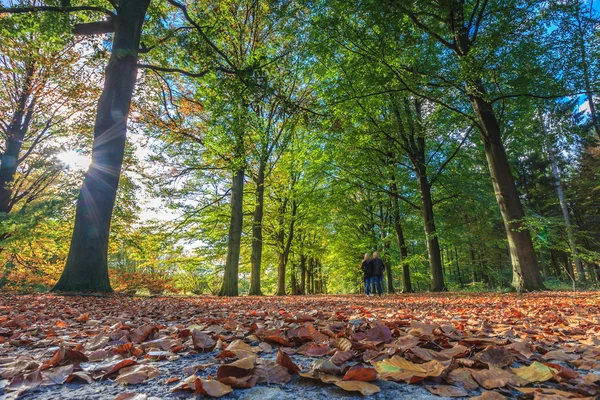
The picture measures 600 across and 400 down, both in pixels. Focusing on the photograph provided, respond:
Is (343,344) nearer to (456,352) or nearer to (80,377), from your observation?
(456,352)

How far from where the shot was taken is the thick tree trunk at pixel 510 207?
7.45 metres

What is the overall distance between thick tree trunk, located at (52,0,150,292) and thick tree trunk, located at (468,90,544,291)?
8.79 meters

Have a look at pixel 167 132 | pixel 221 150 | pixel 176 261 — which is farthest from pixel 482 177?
pixel 176 261

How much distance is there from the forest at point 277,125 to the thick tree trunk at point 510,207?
43mm

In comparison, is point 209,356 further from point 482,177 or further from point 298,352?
point 482,177

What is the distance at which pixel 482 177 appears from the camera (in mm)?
13281

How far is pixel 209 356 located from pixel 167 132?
493 inches

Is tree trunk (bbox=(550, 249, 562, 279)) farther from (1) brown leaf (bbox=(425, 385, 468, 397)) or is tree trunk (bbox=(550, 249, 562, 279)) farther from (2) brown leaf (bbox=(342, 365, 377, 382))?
(2) brown leaf (bbox=(342, 365, 377, 382))

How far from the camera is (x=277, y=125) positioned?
16078 mm

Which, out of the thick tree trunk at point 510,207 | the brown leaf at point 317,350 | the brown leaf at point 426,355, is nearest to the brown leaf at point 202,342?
the brown leaf at point 317,350

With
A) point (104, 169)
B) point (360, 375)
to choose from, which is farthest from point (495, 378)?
point (104, 169)

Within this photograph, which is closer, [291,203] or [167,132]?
[167,132]

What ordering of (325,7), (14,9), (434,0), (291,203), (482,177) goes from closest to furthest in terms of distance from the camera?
(14,9) → (434,0) → (325,7) → (482,177) → (291,203)

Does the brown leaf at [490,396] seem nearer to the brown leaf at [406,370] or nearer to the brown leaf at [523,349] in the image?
the brown leaf at [406,370]
